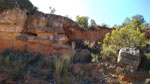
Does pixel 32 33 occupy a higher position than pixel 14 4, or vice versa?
pixel 14 4

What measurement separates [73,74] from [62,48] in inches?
179

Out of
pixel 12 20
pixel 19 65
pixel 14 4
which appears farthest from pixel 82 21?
pixel 19 65

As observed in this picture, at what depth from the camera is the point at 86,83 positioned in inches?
219

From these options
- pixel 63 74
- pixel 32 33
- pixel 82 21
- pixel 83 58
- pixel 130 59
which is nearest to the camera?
pixel 63 74

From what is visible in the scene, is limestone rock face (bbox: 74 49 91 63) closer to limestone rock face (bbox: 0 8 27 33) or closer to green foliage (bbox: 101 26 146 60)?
green foliage (bbox: 101 26 146 60)

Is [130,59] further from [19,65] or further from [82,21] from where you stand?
[82,21]

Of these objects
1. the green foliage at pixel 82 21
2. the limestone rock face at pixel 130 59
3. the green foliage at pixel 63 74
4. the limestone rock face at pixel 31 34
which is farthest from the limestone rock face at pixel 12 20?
the limestone rock face at pixel 130 59

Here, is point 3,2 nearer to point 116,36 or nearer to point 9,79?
point 9,79

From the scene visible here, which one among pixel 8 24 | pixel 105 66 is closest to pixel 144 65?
pixel 105 66

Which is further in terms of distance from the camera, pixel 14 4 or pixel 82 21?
pixel 82 21

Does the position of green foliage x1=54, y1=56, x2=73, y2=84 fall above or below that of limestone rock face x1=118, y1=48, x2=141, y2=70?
below

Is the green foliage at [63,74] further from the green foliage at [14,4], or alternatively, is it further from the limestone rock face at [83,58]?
the green foliage at [14,4]

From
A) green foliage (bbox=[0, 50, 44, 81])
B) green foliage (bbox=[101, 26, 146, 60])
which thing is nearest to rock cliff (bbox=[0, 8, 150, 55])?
green foliage (bbox=[0, 50, 44, 81])

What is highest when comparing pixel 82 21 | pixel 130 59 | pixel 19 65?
pixel 82 21
